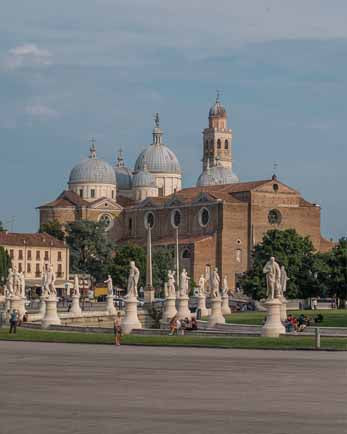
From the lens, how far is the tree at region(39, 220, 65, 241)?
169688 mm

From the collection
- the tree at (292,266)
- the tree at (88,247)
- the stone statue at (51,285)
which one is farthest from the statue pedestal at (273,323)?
the tree at (88,247)

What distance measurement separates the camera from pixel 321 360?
3347 centimetres

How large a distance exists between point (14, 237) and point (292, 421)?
461ft

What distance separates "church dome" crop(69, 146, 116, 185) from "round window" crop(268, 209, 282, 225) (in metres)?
32.7

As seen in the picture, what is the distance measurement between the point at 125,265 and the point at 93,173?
152 feet

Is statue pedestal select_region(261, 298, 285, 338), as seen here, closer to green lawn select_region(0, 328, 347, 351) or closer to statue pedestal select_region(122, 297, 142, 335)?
green lawn select_region(0, 328, 347, 351)

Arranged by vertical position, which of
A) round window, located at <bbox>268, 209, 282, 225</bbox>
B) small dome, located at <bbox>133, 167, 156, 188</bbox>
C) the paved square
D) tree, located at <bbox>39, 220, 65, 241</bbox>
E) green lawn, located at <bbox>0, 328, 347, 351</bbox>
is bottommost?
the paved square

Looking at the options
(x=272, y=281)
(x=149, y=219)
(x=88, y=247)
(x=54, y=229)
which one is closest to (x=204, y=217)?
(x=149, y=219)

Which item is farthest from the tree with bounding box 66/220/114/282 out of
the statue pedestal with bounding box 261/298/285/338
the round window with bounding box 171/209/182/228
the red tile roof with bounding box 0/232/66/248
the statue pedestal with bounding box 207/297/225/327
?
the statue pedestal with bounding box 261/298/285/338

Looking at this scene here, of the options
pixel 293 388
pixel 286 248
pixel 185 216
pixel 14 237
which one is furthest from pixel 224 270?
pixel 293 388

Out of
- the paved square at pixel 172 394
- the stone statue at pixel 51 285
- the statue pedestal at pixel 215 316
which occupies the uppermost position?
the stone statue at pixel 51 285

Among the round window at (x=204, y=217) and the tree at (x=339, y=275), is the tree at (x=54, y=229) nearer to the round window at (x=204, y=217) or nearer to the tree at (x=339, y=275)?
the round window at (x=204, y=217)

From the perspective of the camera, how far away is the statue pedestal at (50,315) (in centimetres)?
5587

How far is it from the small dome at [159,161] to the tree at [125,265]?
4954 cm
